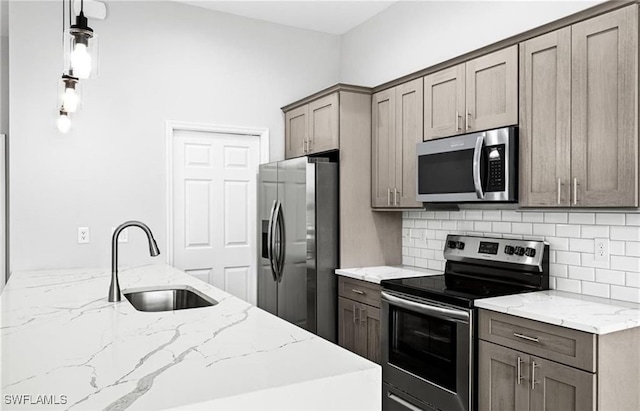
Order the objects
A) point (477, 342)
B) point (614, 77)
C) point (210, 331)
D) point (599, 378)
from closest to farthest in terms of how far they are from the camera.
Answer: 1. point (210, 331)
2. point (599, 378)
3. point (614, 77)
4. point (477, 342)

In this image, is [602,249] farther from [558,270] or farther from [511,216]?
[511,216]

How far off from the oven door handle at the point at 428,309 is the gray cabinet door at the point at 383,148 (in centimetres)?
82

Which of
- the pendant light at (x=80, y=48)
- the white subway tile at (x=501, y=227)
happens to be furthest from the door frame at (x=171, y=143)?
the white subway tile at (x=501, y=227)

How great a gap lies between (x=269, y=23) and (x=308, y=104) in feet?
3.07

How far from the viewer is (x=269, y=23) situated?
446 cm

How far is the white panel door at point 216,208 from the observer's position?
13.5ft

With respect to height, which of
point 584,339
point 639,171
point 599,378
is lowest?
point 599,378

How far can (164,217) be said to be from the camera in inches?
155

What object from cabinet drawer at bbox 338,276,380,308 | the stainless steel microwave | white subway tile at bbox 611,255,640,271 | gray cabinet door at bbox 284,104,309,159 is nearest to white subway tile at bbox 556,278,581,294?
white subway tile at bbox 611,255,640,271

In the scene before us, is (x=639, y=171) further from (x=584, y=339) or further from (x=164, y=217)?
(x=164, y=217)

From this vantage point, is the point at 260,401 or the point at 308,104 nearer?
the point at 260,401

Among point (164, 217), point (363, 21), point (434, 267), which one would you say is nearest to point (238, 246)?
point (164, 217)

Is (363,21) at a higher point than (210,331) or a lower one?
higher

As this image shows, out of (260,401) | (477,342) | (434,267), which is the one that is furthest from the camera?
(434,267)
